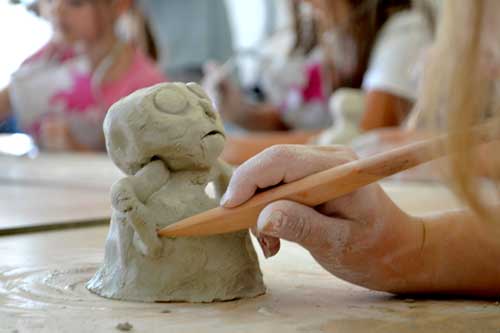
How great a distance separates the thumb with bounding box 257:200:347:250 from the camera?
69cm

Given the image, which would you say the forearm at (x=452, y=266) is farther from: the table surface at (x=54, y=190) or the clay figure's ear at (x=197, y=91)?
the table surface at (x=54, y=190)

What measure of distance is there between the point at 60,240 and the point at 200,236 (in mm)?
415

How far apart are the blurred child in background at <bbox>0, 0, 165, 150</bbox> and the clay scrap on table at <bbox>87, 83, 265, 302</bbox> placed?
1888 millimetres

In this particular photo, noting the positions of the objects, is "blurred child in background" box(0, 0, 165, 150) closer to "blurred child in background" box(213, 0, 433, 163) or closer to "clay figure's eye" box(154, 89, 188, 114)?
"blurred child in background" box(213, 0, 433, 163)

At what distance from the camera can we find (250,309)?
2.38ft

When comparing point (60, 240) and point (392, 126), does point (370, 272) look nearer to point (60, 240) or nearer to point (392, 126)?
point (60, 240)

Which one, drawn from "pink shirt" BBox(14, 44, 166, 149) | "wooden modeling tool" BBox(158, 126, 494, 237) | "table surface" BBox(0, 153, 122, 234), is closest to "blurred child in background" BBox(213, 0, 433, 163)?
"pink shirt" BBox(14, 44, 166, 149)

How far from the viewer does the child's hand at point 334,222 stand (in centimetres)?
70

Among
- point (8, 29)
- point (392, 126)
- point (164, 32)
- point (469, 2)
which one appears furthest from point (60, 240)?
point (164, 32)

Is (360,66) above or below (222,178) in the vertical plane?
below

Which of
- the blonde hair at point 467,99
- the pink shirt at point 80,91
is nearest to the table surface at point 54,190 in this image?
the pink shirt at point 80,91

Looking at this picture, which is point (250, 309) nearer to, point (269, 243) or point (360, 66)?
point (269, 243)

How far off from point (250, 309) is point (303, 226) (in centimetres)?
10

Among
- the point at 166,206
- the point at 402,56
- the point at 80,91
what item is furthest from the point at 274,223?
the point at 80,91
